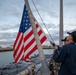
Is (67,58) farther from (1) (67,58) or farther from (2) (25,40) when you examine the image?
(2) (25,40)

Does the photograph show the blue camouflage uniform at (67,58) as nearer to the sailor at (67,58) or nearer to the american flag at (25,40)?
the sailor at (67,58)

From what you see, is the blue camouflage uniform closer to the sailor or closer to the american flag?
the sailor

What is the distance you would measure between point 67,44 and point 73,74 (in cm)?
47

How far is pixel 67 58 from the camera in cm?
345

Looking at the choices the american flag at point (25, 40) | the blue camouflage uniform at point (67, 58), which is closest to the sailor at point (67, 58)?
the blue camouflage uniform at point (67, 58)

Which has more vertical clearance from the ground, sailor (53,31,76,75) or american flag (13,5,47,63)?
american flag (13,5,47,63)

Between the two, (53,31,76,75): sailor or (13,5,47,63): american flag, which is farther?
(13,5,47,63): american flag

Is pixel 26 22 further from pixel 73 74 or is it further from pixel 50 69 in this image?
pixel 73 74

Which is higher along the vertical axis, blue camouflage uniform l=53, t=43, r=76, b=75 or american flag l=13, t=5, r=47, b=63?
american flag l=13, t=5, r=47, b=63

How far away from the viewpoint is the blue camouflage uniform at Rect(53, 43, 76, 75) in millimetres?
3414

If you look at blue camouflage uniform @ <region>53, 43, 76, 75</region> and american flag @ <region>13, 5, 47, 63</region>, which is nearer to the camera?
blue camouflage uniform @ <region>53, 43, 76, 75</region>

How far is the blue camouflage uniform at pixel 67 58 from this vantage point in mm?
3414

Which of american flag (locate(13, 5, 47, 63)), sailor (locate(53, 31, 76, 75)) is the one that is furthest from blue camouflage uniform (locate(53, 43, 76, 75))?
american flag (locate(13, 5, 47, 63))

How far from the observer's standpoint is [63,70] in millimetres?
3428
